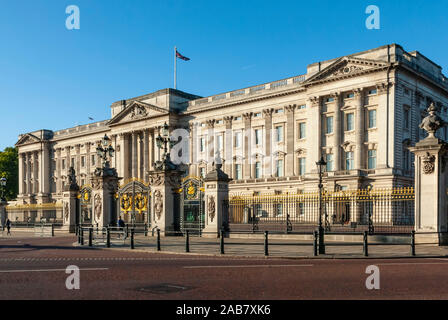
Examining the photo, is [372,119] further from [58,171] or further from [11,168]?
[11,168]

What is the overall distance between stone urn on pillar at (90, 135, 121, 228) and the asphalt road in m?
15.4

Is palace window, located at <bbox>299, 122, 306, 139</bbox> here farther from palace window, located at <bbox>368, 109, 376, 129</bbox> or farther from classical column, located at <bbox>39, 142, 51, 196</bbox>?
classical column, located at <bbox>39, 142, 51, 196</bbox>

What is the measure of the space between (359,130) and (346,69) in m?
7.42

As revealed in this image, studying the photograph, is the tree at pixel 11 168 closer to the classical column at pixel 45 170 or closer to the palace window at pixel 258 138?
the classical column at pixel 45 170

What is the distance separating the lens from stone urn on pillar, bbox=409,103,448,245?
19.7 meters

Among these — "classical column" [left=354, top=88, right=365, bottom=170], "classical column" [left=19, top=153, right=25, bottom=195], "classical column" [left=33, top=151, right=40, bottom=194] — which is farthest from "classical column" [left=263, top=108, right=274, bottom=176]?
"classical column" [left=19, top=153, right=25, bottom=195]

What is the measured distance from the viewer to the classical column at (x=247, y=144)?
67.4m

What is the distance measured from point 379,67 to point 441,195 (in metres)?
34.4

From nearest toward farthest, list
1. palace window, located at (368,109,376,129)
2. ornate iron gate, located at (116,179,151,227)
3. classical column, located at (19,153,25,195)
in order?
1. ornate iron gate, located at (116,179,151,227)
2. palace window, located at (368,109,376,129)
3. classical column, located at (19,153,25,195)

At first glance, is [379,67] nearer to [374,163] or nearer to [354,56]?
[354,56]

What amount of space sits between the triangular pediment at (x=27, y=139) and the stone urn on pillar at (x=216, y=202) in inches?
3461

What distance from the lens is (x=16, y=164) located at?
118 metres

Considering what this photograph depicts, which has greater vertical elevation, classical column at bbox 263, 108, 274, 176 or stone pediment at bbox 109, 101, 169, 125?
stone pediment at bbox 109, 101, 169, 125
